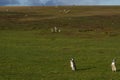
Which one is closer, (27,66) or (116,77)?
(116,77)

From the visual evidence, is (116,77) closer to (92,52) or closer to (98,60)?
(98,60)

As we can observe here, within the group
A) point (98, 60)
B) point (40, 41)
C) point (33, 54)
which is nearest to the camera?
point (98, 60)

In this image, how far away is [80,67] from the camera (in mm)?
31516

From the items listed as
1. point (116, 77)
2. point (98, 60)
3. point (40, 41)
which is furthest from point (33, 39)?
point (116, 77)

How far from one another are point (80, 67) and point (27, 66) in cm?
381

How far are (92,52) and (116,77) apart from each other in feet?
44.7

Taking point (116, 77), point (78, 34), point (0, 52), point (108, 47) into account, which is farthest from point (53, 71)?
point (78, 34)

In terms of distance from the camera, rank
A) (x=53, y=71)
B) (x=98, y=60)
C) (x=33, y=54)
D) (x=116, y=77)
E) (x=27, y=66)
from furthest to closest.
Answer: (x=33, y=54), (x=98, y=60), (x=27, y=66), (x=53, y=71), (x=116, y=77)

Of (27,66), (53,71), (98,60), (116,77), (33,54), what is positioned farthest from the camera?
(33,54)

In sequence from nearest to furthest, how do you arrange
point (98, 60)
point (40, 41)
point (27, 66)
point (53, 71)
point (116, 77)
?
point (116, 77), point (53, 71), point (27, 66), point (98, 60), point (40, 41)

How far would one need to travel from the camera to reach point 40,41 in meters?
51.9

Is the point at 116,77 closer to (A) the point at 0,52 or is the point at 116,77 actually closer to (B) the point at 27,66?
(B) the point at 27,66

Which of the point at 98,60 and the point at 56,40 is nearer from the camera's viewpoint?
the point at 98,60

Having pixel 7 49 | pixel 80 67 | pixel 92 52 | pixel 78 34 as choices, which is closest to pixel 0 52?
pixel 7 49
